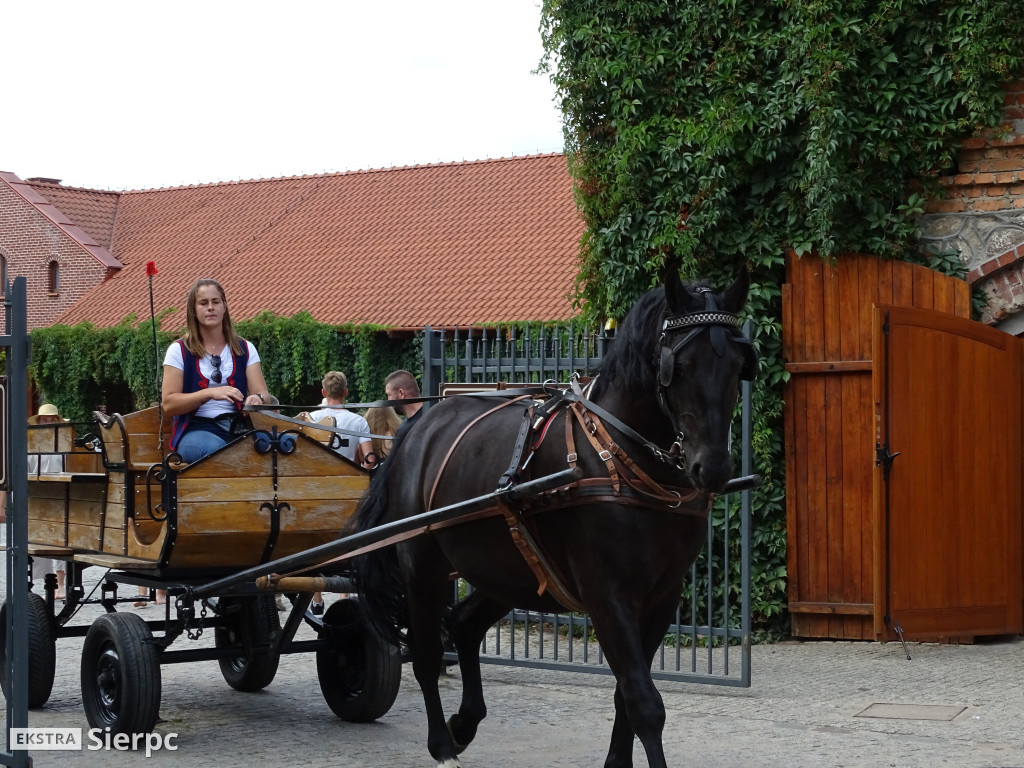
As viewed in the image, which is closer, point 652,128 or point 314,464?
point 314,464

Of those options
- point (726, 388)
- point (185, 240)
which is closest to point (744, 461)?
point (726, 388)

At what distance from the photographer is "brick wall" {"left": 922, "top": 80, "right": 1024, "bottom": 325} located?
8.89 meters

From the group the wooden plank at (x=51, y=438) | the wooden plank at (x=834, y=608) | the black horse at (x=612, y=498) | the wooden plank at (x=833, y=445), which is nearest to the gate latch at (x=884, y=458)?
the wooden plank at (x=833, y=445)

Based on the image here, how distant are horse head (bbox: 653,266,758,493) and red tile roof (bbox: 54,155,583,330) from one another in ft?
64.1

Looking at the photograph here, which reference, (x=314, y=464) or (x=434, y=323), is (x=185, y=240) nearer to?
(x=434, y=323)

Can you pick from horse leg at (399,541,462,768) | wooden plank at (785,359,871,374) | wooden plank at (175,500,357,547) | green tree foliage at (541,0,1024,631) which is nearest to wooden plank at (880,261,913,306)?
green tree foliage at (541,0,1024,631)

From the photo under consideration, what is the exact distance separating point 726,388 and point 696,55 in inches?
220

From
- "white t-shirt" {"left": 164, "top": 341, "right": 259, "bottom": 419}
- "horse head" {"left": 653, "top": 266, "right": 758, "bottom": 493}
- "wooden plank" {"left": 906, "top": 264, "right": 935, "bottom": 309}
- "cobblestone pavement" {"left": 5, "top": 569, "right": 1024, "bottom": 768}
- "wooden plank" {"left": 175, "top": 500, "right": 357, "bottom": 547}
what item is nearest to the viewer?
"horse head" {"left": 653, "top": 266, "right": 758, "bottom": 493}

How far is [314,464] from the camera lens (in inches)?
260

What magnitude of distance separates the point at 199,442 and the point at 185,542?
571 millimetres

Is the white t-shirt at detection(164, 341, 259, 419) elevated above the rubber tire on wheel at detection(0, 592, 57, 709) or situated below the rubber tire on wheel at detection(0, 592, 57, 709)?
above

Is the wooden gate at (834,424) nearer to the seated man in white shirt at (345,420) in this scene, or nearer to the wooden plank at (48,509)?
the seated man in white shirt at (345,420)

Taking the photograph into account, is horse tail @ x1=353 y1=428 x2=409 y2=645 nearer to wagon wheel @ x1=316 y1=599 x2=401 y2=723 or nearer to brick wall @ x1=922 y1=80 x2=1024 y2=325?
wagon wheel @ x1=316 y1=599 x2=401 y2=723

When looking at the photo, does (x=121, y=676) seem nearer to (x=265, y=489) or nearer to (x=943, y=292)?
(x=265, y=489)
